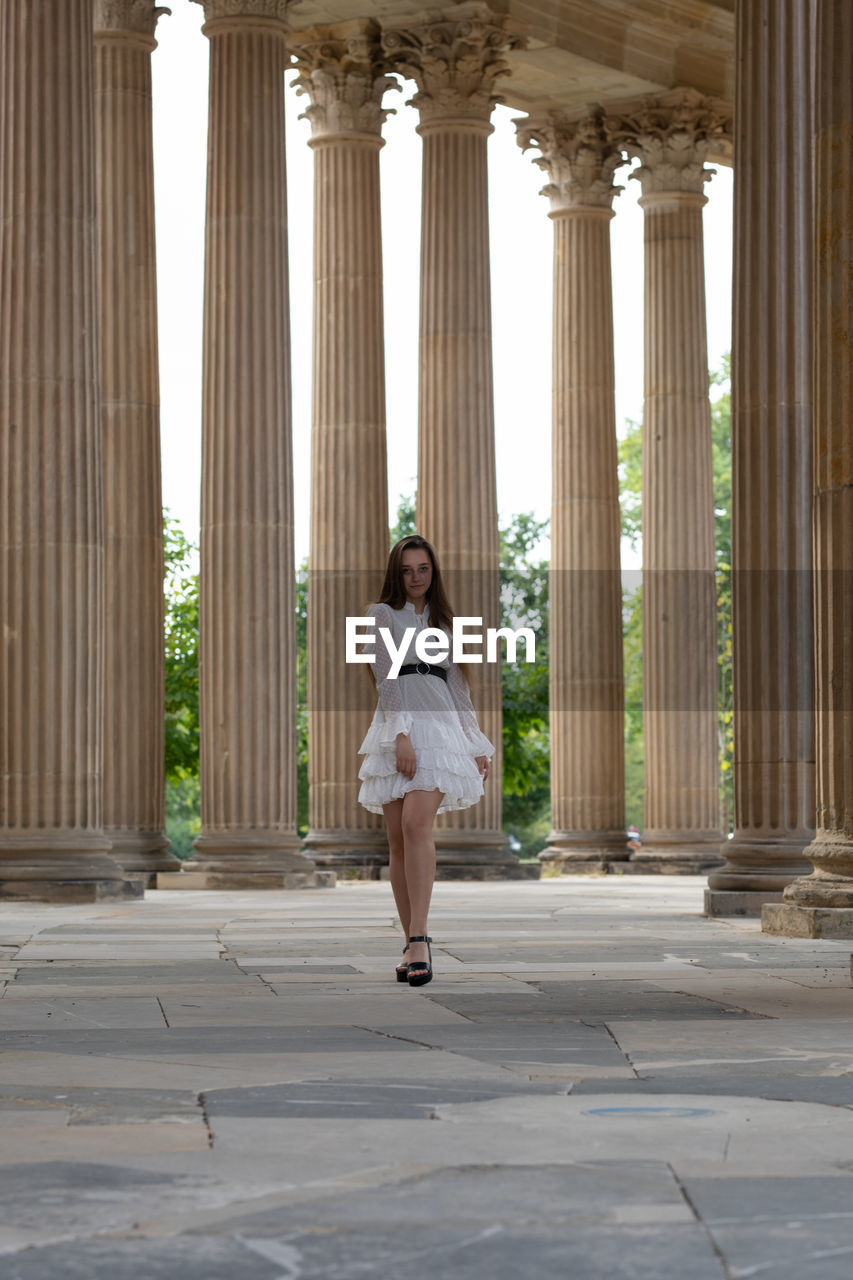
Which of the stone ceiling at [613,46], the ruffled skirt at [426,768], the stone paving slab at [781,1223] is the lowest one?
the stone paving slab at [781,1223]

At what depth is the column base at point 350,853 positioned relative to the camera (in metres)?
160

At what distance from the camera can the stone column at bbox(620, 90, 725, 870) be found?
188 m

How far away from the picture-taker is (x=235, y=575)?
455 feet

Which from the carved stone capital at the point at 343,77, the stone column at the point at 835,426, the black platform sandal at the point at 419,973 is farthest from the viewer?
the carved stone capital at the point at 343,77

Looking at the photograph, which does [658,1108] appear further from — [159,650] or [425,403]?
[425,403]

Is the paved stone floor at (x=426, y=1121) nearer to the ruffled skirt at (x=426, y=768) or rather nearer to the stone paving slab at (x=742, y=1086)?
the stone paving slab at (x=742, y=1086)

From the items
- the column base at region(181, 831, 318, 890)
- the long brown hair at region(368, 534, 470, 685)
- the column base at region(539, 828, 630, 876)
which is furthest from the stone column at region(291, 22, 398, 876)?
the long brown hair at region(368, 534, 470, 685)

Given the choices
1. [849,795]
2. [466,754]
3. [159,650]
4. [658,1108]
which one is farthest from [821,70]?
[159,650]

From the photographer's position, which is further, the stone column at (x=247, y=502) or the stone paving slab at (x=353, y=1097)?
the stone column at (x=247, y=502)

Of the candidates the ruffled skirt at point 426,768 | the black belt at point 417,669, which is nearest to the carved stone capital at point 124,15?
the black belt at point 417,669

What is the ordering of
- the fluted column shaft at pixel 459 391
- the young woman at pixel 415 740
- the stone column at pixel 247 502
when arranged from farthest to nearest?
the fluted column shaft at pixel 459 391
the stone column at pixel 247 502
the young woman at pixel 415 740

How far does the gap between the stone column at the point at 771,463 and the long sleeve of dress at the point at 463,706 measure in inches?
1568

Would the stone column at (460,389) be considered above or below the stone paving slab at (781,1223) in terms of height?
above

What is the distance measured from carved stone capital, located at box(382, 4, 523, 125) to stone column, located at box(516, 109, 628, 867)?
80.4 ft
